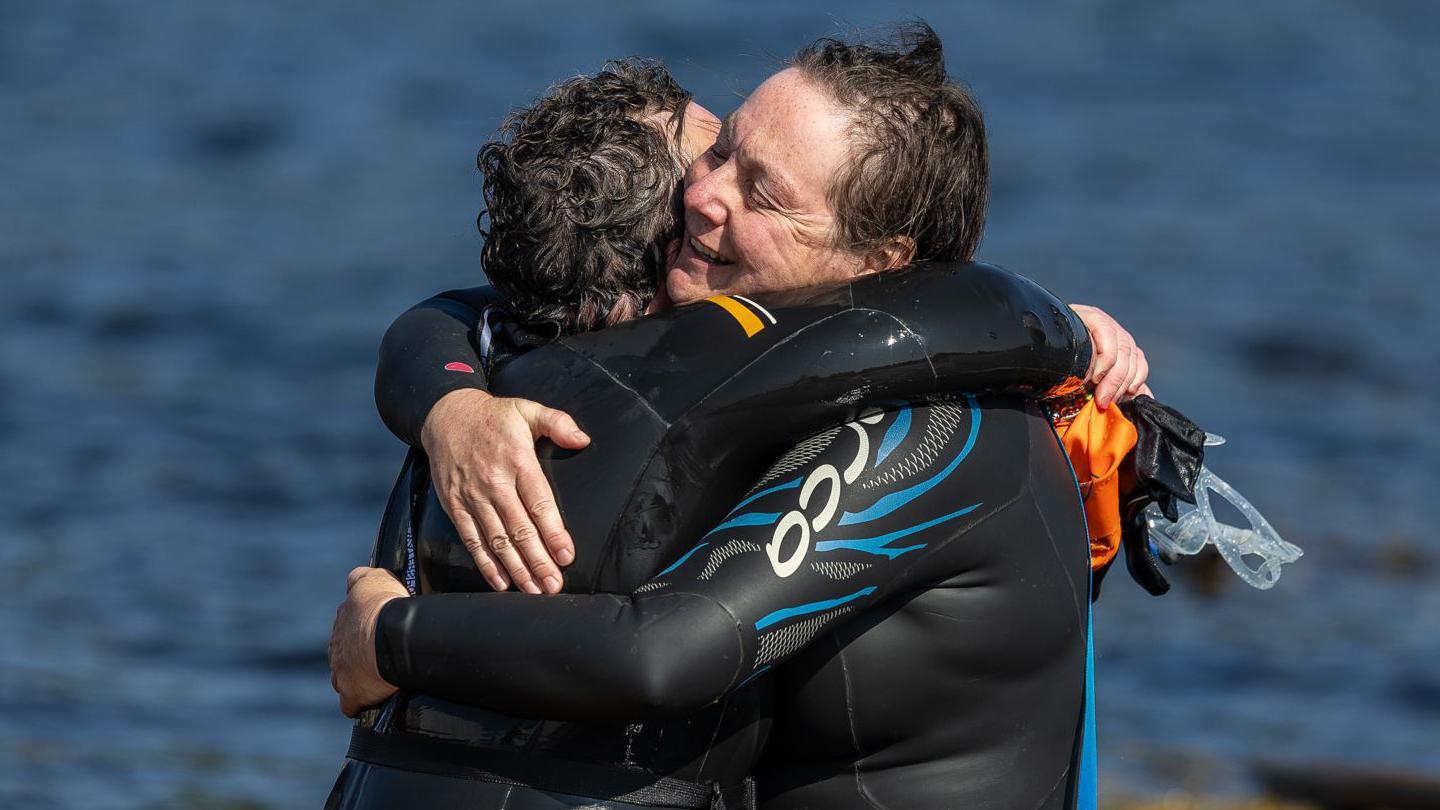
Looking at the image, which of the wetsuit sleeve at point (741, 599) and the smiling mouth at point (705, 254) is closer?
the wetsuit sleeve at point (741, 599)

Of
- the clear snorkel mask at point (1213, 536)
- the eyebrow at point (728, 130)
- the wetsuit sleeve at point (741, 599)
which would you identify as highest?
the eyebrow at point (728, 130)

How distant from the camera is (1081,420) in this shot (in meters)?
3.48

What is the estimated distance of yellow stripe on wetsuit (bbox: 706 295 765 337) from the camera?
296 centimetres

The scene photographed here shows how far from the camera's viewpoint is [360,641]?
3.01m

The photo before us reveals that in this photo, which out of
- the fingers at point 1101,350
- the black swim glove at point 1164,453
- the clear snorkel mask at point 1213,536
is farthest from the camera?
the clear snorkel mask at point 1213,536

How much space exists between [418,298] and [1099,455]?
10.6 metres

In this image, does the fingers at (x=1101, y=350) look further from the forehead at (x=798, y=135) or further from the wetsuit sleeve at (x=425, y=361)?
the wetsuit sleeve at (x=425, y=361)

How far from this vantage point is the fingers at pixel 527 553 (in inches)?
115

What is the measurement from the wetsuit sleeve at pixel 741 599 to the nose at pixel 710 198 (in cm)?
46

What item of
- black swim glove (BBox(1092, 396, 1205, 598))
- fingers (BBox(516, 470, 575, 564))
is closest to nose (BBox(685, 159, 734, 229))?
fingers (BBox(516, 470, 575, 564))

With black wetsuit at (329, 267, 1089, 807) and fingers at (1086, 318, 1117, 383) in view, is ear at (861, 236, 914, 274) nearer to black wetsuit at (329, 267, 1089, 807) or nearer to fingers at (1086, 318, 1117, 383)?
black wetsuit at (329, 267, 1089, 807)

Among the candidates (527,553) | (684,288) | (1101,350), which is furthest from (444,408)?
(1101,350)

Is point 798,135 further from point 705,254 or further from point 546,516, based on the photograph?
point 546,516

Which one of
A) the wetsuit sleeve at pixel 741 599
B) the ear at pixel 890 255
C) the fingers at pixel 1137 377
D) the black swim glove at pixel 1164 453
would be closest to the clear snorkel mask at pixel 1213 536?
the black swim glove at pixel 1164 453
